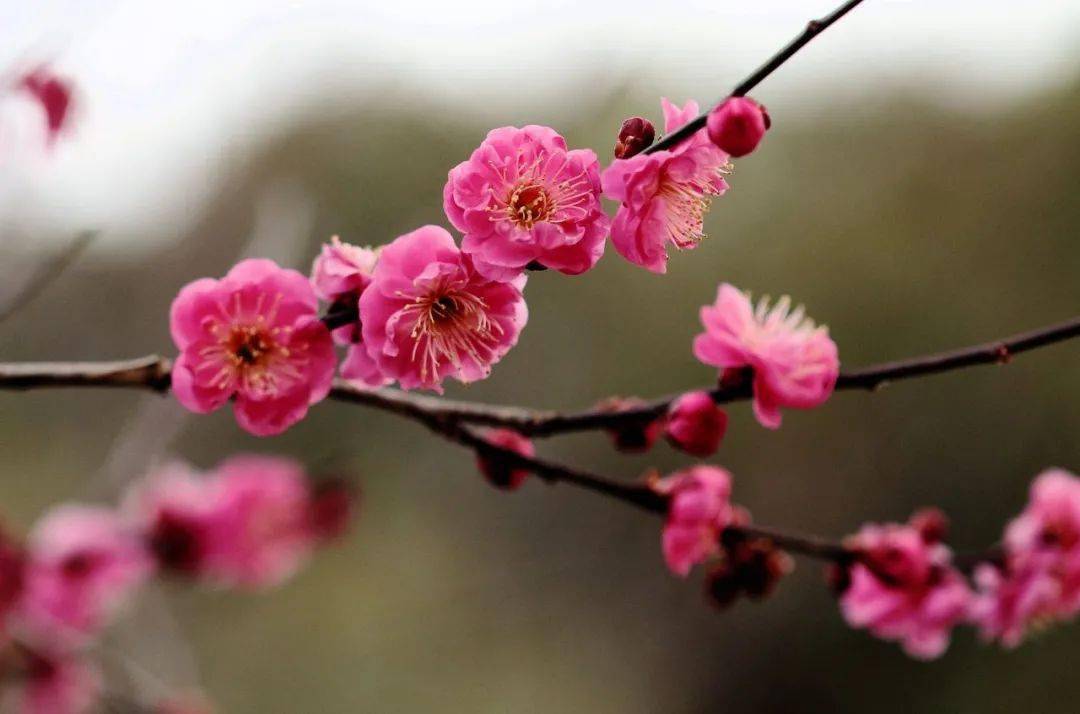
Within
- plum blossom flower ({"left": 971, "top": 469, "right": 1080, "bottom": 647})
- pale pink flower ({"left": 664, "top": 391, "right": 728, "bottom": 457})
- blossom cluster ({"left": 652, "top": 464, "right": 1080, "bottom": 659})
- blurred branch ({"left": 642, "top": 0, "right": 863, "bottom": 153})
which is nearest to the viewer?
blurred branch ({"left": 642, "top": 0, "right": 863, "bottom": 153})

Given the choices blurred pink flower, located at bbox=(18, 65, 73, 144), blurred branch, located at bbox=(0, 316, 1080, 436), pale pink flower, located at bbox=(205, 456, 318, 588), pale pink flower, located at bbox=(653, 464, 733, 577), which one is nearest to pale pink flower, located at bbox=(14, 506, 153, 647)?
pale pink flower, located at bbox=(205, 456, 318, 588)

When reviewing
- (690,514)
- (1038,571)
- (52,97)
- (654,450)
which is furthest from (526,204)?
(654,450)

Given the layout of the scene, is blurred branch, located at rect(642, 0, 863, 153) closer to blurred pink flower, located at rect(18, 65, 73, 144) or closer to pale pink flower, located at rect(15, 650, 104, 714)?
blurred pink flower, located at rect(18, 65, 73, 144)

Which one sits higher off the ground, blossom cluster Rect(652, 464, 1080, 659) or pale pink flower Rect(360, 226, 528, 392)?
pale pink flower Rect(360, 226, 528, 392)

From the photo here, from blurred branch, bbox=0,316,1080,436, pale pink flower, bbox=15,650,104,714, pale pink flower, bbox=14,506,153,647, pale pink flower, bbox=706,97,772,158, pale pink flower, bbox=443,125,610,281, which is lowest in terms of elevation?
pale pink flower, bbox=15,650,104,714

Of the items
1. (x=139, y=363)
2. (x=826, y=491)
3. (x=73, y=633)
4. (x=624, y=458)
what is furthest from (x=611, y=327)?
(x=139, y=363)

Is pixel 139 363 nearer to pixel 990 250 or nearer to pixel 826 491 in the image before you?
pixel 990 250
